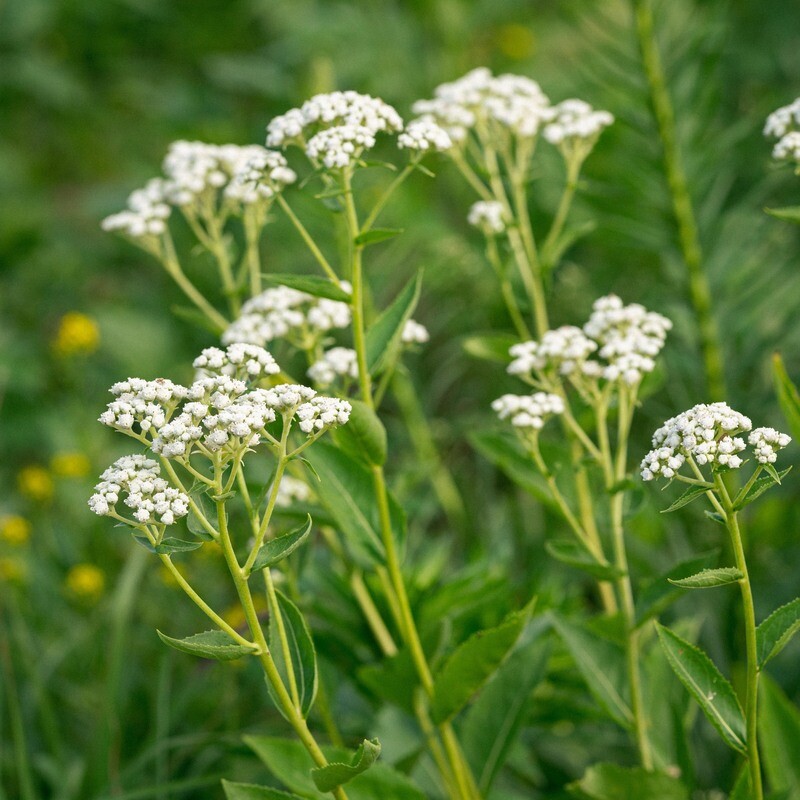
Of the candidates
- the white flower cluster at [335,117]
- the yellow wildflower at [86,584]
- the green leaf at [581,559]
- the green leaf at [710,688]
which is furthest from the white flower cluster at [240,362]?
the yellow wildflower at [86,584]

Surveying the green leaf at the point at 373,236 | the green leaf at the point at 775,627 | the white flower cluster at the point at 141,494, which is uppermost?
the green leaf at the point at 373,236

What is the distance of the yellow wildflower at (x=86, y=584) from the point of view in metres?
2.36

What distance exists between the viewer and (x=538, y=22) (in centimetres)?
499

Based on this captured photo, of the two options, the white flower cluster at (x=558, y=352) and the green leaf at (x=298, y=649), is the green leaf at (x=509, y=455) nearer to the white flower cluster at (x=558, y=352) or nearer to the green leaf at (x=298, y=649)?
the white flower cluster at (x=558, y=352)

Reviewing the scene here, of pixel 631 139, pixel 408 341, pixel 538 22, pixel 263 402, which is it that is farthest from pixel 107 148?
pixel 263 402

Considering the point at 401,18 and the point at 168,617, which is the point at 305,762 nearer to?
the point at 168,617

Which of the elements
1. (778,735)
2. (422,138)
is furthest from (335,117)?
(778,735)

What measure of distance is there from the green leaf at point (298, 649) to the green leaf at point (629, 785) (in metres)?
0.41

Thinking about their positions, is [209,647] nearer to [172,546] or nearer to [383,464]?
[172,546]

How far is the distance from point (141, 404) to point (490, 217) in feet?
2.63

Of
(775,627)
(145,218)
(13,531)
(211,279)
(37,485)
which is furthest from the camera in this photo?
(211,279)

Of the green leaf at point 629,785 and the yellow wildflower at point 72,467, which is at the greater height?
the yellow wildflower at point 72,467

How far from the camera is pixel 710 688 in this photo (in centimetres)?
114

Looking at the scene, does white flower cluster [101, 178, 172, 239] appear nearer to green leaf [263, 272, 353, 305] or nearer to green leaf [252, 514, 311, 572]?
green leaf [263, 272, 353, 305]
